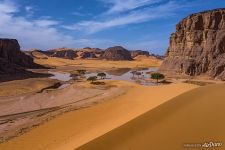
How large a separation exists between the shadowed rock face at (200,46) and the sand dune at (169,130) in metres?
44.2

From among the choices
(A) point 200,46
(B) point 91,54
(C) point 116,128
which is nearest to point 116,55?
(B) point 91,54

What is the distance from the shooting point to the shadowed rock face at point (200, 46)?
62.6 m

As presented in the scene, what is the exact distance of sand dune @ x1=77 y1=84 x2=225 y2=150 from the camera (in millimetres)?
11039

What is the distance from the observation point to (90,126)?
62.4ft

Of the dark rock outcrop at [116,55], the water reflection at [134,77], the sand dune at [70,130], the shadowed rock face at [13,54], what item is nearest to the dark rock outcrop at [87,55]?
the dark rock outcrop at [116,55]

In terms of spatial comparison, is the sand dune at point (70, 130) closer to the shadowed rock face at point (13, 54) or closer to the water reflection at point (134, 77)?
the water reflection at point (134, 77)

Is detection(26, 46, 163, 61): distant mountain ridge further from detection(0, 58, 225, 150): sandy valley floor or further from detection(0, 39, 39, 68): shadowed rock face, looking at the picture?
detection(0, 58, 225, 150): sandy valley floor

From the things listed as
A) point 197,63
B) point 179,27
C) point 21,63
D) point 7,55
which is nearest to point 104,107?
point 197,63

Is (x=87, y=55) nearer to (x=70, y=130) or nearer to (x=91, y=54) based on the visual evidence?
(x=91, y=54)

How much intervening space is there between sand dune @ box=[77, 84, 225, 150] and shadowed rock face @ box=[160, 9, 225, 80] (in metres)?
44.2

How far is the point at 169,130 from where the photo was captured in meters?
12.8

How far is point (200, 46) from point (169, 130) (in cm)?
5907

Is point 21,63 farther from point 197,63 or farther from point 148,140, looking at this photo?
point 148,140

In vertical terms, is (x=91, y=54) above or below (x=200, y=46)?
below
